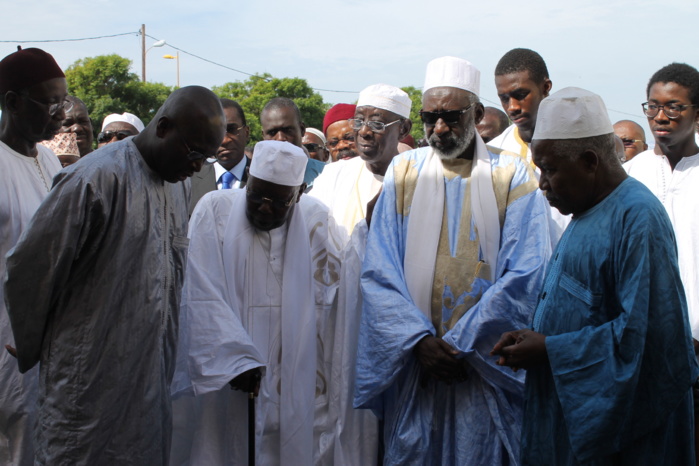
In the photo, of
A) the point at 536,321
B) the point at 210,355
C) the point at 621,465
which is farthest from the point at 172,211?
the point at 621,465

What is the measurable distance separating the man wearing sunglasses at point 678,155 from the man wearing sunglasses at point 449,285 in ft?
4.03

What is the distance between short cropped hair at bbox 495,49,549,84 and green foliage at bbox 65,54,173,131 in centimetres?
2469

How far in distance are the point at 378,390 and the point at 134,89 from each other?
27887mm

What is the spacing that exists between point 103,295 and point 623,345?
2066 mm

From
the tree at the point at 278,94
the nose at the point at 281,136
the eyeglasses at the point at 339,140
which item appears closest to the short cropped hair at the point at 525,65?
the nose at the point at 281,136

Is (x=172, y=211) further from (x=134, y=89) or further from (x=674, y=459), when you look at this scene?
(x=134, y=89)

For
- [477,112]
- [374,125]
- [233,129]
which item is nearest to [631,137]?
[374,125]

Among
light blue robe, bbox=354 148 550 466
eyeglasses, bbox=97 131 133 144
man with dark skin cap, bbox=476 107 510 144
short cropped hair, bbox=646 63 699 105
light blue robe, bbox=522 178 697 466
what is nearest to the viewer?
light blue robe, bbox=522 178 697 466

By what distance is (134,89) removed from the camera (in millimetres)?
29406

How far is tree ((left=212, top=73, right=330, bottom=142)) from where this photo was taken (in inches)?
1146

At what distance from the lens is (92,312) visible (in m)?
2.90

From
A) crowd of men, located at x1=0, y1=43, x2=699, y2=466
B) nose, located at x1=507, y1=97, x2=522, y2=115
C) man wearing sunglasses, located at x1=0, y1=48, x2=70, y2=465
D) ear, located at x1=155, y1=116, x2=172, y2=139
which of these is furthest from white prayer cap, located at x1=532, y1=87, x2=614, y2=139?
man wearing sunglasses, located at x1=0, y1=48, x2=70, y2=465

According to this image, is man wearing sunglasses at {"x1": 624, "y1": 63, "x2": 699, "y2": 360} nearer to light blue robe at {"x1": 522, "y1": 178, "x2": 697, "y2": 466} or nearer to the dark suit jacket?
light blue robe at {"x1": 522, "y1": 178, "x2": 697, "y2": 466}

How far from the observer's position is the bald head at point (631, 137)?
9117mm
